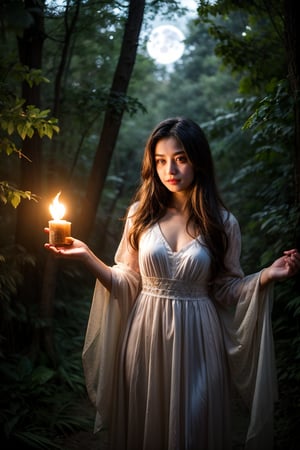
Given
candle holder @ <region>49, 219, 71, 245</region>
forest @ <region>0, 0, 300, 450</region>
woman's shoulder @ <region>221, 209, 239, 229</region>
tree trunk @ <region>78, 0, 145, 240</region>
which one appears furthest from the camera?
tree trunk @ <region>78, 0, 145, 240</region>

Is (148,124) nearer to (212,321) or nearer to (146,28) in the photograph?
(146,28)

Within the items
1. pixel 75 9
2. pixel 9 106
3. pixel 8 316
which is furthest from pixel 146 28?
pixel 8 316

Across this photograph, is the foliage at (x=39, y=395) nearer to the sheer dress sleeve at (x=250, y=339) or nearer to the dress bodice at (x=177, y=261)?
the sheer dress sleeve at (x=250, y=339)

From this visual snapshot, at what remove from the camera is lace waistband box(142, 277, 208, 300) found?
255 cm

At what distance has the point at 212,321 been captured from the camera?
2609 mm

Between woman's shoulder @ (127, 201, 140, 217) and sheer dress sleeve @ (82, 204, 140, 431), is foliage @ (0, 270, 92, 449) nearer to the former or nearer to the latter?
sheer dress sleeve @ (82, 204, 140, 431)

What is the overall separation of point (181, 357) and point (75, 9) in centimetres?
386

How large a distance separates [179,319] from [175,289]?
18cm

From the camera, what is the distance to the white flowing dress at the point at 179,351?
247cm

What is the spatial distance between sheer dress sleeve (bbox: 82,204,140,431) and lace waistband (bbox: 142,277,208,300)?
0.21 metres

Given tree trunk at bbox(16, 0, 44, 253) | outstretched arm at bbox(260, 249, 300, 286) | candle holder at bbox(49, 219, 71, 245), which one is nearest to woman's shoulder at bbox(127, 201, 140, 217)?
candle holder at bbox(49, 219, 71, 245)

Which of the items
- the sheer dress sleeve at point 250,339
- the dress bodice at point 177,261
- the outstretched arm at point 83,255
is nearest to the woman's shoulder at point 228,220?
the sheer dress sleeve at point 250,339

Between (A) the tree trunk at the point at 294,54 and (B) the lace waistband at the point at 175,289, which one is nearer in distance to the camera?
(B) the lace waistband at the point at 175,289

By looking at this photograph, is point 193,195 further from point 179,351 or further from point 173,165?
point 179,351
